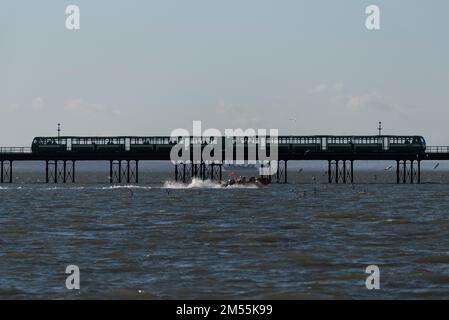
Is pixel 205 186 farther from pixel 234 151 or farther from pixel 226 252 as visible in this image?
pixel 226 252

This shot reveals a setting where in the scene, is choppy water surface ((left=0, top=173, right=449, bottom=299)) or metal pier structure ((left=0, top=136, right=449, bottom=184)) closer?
choppy water surface ((left=0, top=173, right=449, bottom=299))

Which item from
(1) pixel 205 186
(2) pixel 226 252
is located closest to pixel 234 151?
(1) pixel 205 186

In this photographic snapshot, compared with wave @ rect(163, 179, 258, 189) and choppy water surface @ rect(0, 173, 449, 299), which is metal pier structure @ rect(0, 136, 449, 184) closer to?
wave @ rect(163, 179, 258, 189)

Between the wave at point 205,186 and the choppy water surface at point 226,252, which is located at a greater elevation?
the wave at point 205,186

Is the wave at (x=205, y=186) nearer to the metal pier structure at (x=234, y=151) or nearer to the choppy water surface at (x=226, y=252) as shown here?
the metal pier structure at (x=234, y=151)

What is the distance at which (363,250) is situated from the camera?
141 feet

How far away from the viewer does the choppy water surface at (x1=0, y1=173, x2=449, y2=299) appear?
33594mm

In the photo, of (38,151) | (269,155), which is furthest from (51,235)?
(38,151)

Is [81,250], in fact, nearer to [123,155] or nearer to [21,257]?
[21,257]

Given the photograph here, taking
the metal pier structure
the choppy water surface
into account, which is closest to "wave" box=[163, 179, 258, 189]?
the metal pier structure

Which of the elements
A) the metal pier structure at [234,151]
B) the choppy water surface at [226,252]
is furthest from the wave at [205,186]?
the choppy water surface at [226,252]

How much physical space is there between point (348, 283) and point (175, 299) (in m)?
6.29

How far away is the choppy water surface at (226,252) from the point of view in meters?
33.6

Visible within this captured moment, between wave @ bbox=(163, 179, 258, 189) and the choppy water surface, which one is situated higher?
wave @ bbox=(163, 179, 258, 189)
